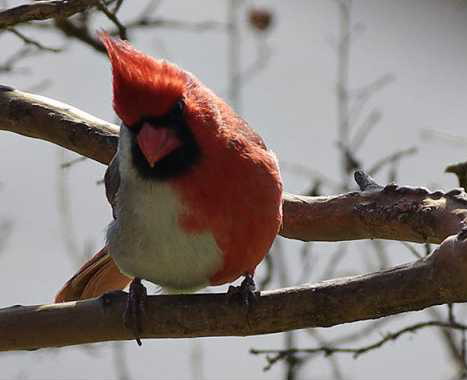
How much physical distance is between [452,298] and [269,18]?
6.96 feet

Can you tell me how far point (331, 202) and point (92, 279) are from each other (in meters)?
0.62

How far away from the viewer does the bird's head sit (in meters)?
2.04

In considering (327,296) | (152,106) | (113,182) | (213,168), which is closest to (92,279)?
(113,182)

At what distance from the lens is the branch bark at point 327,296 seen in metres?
1.94

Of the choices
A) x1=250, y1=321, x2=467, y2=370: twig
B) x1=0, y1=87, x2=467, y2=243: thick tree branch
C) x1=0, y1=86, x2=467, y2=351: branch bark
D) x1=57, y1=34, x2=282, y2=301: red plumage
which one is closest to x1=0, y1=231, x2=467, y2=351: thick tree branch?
x1=0, y1=86, x2=467, y2=351: branch bark

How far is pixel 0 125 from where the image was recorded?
9.31ft

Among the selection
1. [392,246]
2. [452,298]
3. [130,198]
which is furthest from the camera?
[392,246]

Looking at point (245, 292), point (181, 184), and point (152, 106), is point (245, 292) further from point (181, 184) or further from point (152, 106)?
point (152, 106)

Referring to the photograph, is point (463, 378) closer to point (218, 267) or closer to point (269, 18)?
point (218, 267)

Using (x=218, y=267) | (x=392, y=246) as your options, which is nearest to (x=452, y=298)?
(x=218, y=267)

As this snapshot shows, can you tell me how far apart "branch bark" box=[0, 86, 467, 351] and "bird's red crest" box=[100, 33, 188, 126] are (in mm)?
384

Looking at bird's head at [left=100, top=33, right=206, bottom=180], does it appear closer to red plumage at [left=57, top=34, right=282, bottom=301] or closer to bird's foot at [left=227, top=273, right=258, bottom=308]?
red plumage at [left=57, top=34, right=282, bottom=301]

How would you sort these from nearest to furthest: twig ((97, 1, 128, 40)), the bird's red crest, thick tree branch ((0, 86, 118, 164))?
the bird's red crest < twig ((97, 1, 128, 40)) < thick tree branch ((0, 86, 118, 164))

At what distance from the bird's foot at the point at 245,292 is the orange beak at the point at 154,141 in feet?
0.99
